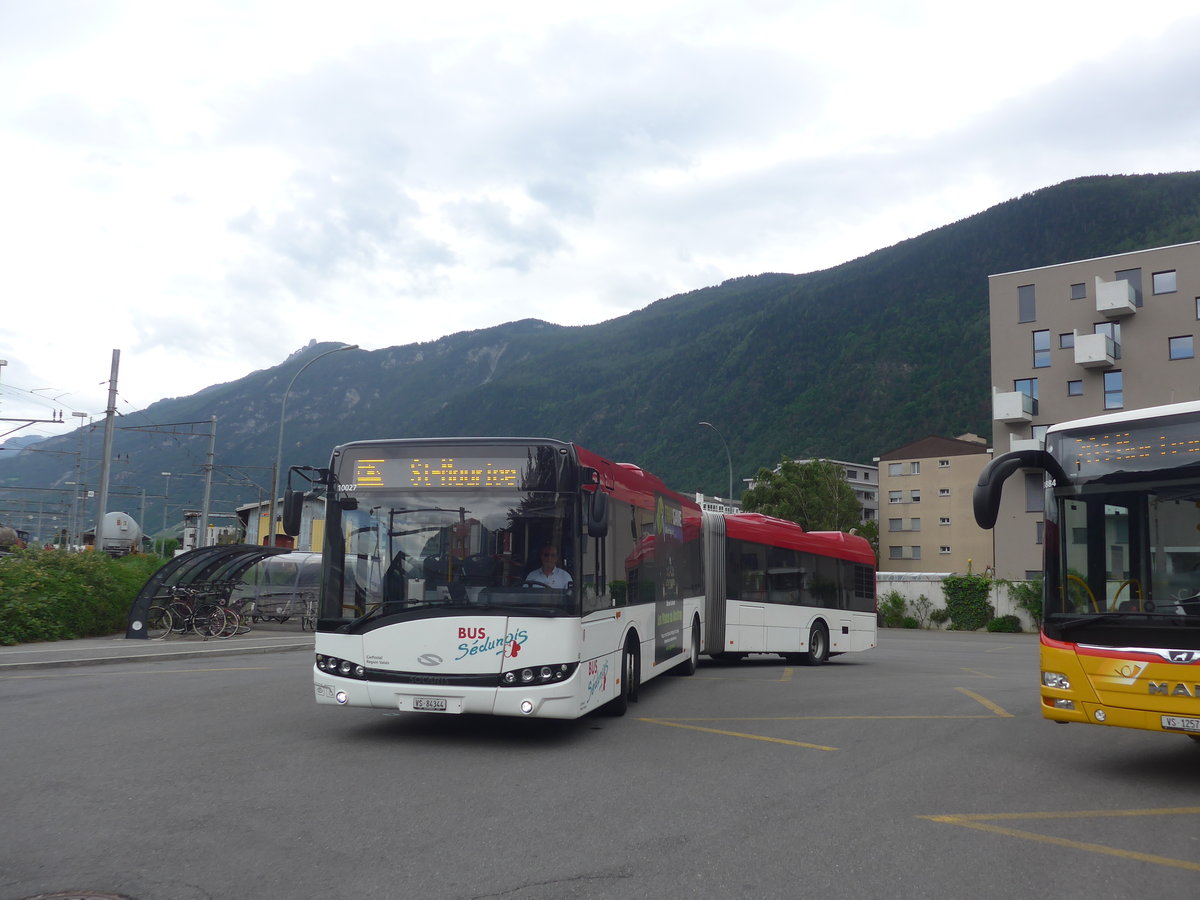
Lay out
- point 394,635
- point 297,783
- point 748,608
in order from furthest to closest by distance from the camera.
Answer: point 748,608
point 394,635
point 297,783

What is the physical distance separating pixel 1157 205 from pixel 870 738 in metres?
132

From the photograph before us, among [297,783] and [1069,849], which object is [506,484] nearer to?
[297,783]

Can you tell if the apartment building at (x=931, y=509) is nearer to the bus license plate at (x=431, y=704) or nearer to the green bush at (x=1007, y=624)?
the green bush at (x=1007, y=624)

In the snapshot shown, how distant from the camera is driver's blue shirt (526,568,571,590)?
949 cm

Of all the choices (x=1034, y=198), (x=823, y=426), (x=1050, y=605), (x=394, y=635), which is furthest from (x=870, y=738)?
(x=1034, y=198)

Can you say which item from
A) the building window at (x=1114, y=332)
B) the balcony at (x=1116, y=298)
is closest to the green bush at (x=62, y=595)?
the balcony at (x=1116, y=298)

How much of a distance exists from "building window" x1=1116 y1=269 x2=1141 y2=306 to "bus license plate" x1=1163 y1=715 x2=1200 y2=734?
46.2 meters

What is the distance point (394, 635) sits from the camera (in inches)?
371

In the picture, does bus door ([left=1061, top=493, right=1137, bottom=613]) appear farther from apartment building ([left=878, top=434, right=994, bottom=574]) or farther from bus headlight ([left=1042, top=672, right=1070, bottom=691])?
apartment building ([left=878, top=434, right=994, bottom=574])

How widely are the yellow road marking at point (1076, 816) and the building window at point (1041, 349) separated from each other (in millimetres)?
47746

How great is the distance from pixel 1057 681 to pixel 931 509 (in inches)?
3250

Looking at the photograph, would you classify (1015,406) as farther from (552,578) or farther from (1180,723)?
(1180,723)

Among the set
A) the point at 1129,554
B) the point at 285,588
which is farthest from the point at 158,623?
the point at 1129,554

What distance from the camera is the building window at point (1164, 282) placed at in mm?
47312
